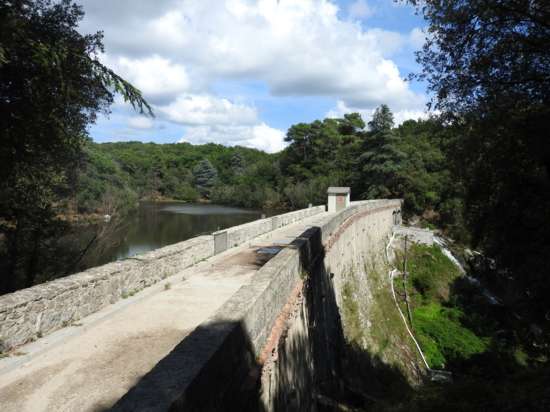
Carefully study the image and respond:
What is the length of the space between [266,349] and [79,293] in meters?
3.20

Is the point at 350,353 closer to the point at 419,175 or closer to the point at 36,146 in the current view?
the point at 36,146

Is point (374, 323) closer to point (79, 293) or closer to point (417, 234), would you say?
point (79, 293)

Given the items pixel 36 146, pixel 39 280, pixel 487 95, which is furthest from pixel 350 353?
pixel 39 280

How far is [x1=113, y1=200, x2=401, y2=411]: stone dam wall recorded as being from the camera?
2.78 meters

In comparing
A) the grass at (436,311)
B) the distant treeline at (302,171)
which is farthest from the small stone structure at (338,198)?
the distant treeline at (302,171)

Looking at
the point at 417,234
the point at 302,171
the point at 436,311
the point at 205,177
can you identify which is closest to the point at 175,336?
the point at 436,311

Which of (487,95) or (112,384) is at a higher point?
(487,95)

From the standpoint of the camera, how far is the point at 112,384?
4.26 meters

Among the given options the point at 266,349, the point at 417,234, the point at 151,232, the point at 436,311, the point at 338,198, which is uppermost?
the point at 338,198

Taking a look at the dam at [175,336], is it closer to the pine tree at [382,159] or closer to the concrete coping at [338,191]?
the concrete coping at [338,191]

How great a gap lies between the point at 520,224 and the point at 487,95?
2.79 metres

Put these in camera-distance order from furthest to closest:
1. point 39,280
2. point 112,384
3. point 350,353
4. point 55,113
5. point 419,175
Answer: point 419,175 → point 39,280 → point 350,353 → point 55,113 → point 112,384

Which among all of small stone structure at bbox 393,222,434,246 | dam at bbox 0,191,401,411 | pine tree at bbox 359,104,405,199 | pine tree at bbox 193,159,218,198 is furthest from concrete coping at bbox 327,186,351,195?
pine tree at bbox 193,159,218,198

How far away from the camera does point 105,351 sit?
507 cm
